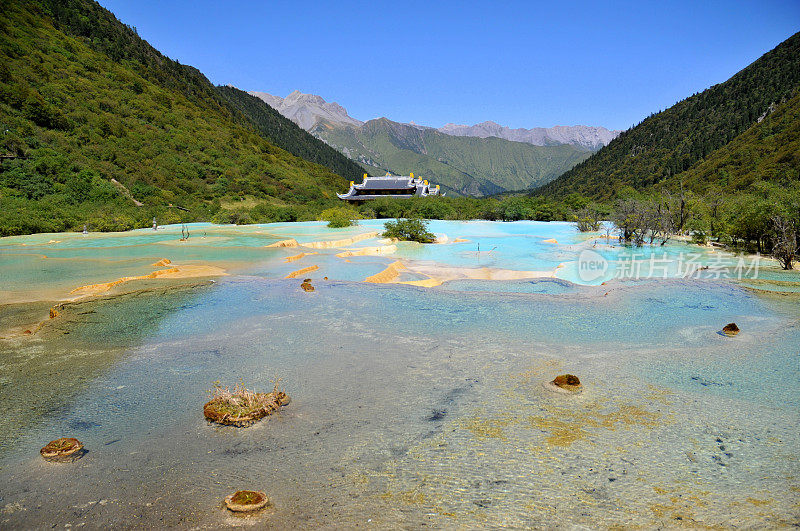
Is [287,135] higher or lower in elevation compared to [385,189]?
higher

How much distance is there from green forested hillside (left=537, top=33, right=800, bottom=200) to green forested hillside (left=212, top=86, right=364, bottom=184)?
48.6 m

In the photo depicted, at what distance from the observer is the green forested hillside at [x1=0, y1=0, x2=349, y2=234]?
90.0 ft

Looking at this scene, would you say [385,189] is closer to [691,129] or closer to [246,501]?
[246,501]

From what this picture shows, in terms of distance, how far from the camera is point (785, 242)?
12.9 meters

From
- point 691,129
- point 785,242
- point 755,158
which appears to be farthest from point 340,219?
point 691,129

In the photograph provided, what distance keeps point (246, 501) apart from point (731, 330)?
321 inches

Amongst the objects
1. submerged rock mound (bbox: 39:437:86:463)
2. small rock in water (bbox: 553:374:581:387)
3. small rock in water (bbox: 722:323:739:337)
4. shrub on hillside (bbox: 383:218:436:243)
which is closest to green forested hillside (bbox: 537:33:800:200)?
shrub on hillside (bbox: 383:218:436:243)

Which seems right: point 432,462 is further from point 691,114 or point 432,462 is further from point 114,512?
point 691,114

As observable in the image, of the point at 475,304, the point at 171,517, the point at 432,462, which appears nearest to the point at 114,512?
the point at 171,517

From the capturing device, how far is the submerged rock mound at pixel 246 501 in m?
3.12

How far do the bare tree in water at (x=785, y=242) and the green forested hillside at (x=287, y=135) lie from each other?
261 feet

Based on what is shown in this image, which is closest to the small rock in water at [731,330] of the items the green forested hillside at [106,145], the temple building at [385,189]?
the green forested hillside at [106,145]

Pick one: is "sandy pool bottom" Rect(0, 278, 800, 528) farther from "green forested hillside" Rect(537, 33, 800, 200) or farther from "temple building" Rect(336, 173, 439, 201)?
"green forested hillside" Rect(537, 33, 800, 200)

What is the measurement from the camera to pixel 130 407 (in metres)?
4.88
